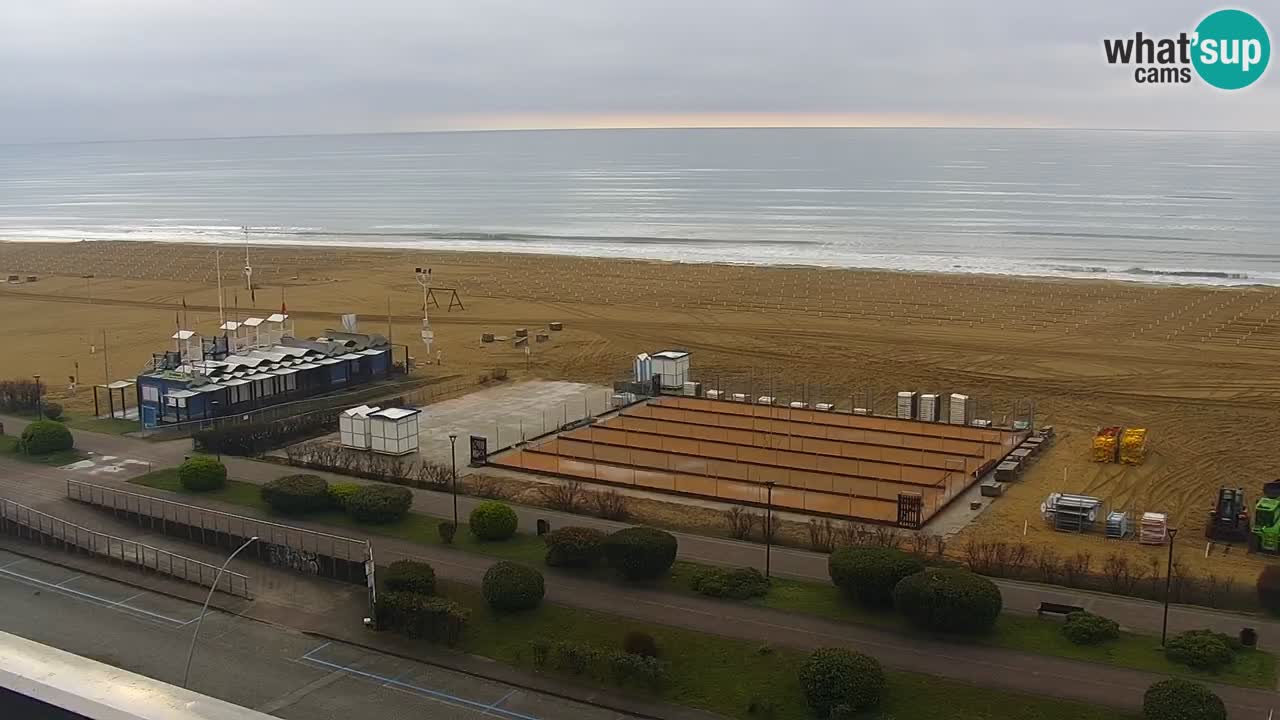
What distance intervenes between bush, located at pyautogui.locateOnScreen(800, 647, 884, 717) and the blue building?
30723mm

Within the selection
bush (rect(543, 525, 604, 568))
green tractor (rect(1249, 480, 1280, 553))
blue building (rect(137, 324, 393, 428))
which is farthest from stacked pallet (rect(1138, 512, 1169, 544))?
blue building (rect(137, 324, 393, 428))

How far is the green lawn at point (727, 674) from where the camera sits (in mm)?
21281

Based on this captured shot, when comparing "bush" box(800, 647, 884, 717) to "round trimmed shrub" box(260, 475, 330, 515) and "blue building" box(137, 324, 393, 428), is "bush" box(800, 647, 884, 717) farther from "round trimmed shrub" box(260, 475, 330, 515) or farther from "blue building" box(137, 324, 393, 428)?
"blue building" box(137, 324, 393, 428)

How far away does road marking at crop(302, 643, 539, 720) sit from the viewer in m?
21.7

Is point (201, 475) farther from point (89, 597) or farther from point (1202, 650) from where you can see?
point (1202, 650)

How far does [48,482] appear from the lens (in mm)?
36062

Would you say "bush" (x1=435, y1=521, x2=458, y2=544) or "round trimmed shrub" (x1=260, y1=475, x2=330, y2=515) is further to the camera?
"round trimmed shrub" (x1=260, y1=475, x2=330, y2=515)

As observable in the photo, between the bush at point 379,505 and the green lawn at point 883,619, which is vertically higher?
the bush at point 379,505

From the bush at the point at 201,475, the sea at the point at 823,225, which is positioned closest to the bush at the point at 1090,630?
the bush at the point at 201,475

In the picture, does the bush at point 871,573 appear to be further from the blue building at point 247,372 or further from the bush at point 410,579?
the blue building at point 247,372

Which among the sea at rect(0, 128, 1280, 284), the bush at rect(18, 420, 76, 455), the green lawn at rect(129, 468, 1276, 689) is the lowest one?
the green lawn at rect(129, 468, 1276, 689)

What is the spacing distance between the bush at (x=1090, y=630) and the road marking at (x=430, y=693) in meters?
11.5

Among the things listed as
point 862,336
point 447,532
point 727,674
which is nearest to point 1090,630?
point 727,674

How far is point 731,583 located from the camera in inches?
1059
